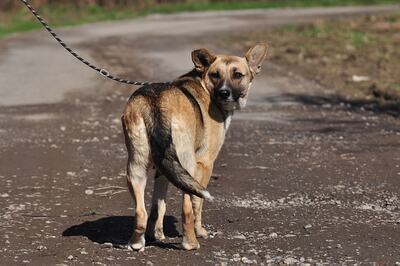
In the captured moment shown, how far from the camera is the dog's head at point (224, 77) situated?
6.93m

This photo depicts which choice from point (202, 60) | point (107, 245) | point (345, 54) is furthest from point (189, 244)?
point (345, 54)

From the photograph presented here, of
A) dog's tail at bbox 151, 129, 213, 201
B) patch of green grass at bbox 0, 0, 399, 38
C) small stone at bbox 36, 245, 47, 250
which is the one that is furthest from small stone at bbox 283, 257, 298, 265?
patch of green grass at bbox 0, 0, 399, 38

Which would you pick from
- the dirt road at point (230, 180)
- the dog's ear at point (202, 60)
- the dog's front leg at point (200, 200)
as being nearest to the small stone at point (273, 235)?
the dirt road at point (230, 180)

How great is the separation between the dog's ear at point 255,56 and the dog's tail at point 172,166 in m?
1.23

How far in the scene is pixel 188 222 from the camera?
6734mm

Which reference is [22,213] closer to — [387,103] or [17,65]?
[387,103]

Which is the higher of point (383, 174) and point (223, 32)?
point (383, 174)

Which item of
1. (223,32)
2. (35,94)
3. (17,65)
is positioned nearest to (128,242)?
(35,94)

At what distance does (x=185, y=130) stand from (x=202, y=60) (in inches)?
29.7

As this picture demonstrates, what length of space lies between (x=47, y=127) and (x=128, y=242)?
18.8 ft

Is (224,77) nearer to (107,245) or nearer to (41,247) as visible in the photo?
(107,245)

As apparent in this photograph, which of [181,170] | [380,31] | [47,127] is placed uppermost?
[181,170]

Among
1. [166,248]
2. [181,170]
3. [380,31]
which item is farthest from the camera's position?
[380,31]

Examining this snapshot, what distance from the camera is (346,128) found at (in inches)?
498
